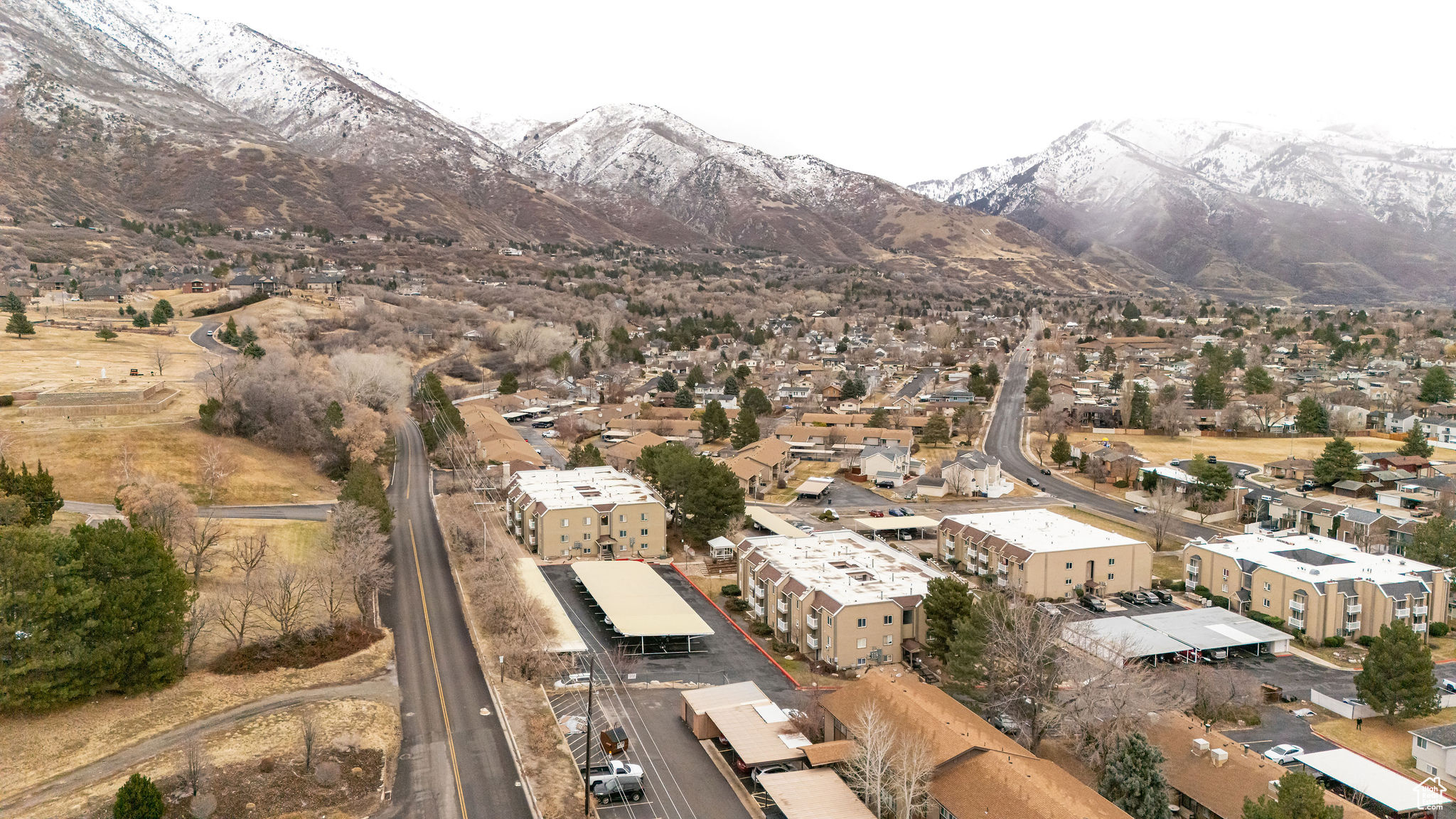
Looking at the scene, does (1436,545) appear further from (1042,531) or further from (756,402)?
(756,402)

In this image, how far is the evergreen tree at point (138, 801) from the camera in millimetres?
18172

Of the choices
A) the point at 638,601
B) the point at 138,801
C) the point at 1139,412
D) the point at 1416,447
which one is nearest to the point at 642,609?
the point at 638,601

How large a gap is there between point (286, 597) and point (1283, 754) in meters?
28.1

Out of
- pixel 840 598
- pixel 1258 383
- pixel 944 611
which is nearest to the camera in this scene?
pixel 944 611

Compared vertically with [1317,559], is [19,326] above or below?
above

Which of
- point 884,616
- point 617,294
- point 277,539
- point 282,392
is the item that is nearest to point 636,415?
point 282,392

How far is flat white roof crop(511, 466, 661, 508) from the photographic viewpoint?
42031 millimetres

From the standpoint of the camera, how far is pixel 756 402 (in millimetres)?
71875

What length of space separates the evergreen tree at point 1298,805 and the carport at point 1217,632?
1254 centimetres

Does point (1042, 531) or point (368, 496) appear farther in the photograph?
point (1042, 531)

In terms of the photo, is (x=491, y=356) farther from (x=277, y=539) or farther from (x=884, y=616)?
(x=884, y=616)

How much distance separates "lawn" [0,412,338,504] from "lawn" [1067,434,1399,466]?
4976 cm

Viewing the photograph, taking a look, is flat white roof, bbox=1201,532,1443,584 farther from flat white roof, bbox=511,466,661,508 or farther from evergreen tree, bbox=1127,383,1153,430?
evergreen tree, bbox=1127,383,1153,430

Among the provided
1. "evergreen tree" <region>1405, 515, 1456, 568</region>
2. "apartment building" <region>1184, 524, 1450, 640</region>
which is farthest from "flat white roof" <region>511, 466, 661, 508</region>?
"evergreen tree" <region>1405, 515, 1456, 568</region>
